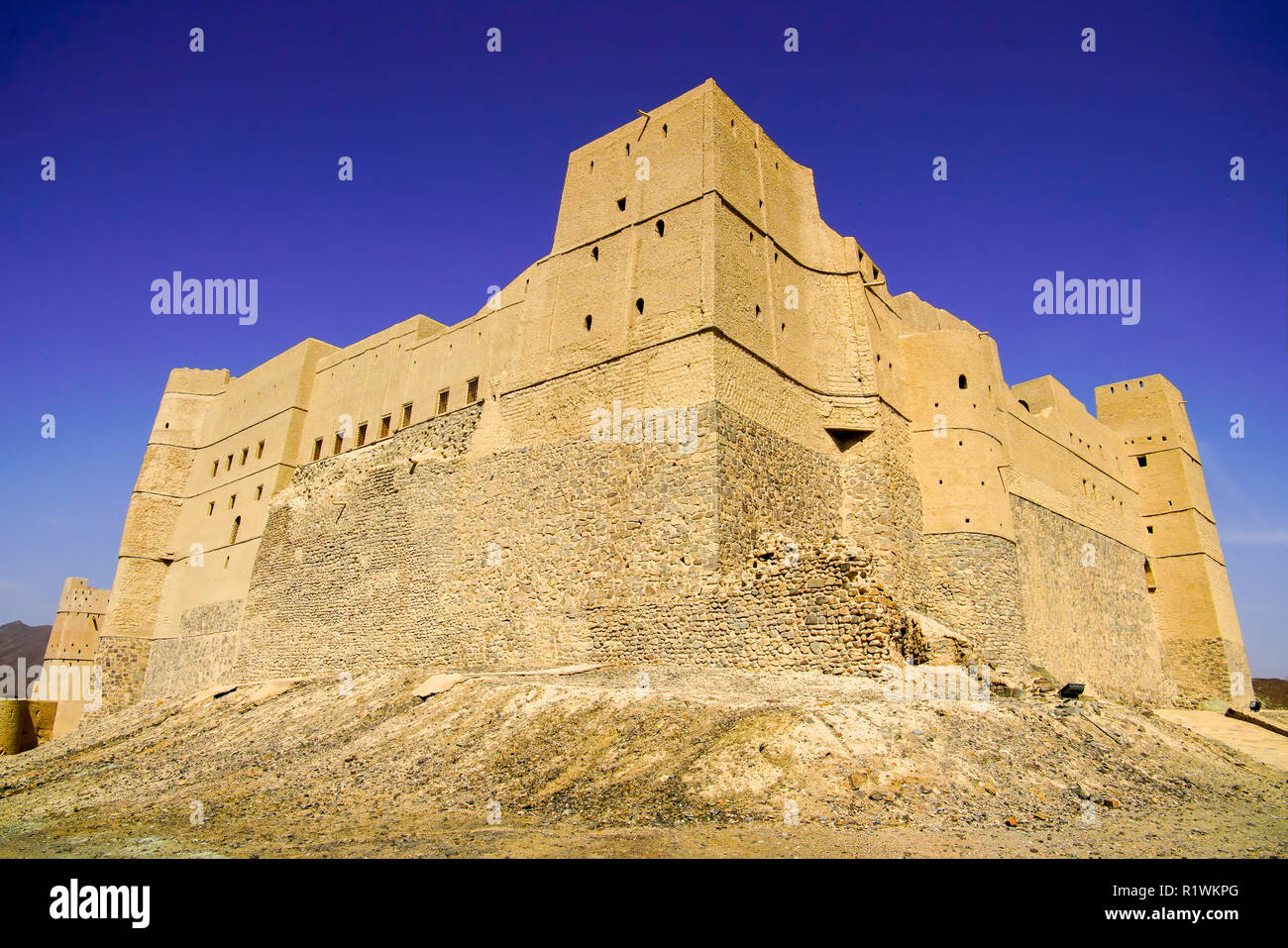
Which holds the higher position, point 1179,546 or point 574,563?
point 1179,546

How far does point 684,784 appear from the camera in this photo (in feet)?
24.9

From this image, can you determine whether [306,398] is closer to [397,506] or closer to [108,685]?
[397,506]

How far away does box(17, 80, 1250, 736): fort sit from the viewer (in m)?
13.6

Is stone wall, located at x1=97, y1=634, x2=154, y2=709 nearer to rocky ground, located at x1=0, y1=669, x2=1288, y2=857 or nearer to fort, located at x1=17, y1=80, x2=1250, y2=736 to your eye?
fort, located at x1=17, y1=80, x2=1250, y2=736

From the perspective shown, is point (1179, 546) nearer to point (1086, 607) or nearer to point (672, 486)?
point (1086, 607)

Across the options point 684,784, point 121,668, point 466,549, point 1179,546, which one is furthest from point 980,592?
point 121,668

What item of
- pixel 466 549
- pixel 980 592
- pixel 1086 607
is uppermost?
pixel 466 549

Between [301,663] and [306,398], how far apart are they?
29.7 ft

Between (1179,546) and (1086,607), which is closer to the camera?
(1086,607)

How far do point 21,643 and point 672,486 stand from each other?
110577 mm

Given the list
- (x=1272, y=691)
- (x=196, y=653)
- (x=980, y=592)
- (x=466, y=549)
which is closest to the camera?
(x=980, y=592)

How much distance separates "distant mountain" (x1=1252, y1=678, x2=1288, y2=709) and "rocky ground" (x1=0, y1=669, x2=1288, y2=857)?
104ft

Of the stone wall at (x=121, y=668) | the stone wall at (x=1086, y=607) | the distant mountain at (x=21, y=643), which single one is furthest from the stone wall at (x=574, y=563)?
the distant mountain at (x=21, y=643)
